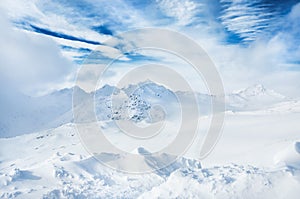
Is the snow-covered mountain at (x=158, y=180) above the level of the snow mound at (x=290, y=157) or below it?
below

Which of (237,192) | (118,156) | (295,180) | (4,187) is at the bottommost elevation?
(4,187)

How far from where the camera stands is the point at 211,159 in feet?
202

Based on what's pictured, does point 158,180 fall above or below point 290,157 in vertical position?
below

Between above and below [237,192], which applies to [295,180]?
above

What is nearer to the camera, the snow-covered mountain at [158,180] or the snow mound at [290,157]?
the snow-covered mountain at [158,180]

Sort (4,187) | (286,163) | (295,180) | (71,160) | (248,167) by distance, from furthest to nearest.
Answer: (71,160) → (4,187) → (248,167) → (286,163) → (295,180)

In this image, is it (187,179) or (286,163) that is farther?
(187,179)

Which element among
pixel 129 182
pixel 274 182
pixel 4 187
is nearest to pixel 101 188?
pixel 129 182

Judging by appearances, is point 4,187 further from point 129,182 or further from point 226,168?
point 226,168

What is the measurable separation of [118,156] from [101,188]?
37.7ft

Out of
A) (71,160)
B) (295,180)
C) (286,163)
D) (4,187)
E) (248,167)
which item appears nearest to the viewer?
(295,180)

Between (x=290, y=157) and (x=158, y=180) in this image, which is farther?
(x=158, y=180)

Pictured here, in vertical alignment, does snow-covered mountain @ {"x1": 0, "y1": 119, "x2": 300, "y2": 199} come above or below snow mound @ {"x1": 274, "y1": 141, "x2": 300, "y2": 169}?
below

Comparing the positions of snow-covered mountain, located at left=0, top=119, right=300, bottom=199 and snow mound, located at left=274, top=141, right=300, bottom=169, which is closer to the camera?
snow-covered mountain, located at left=0, top=119, right=300, bottom=199
